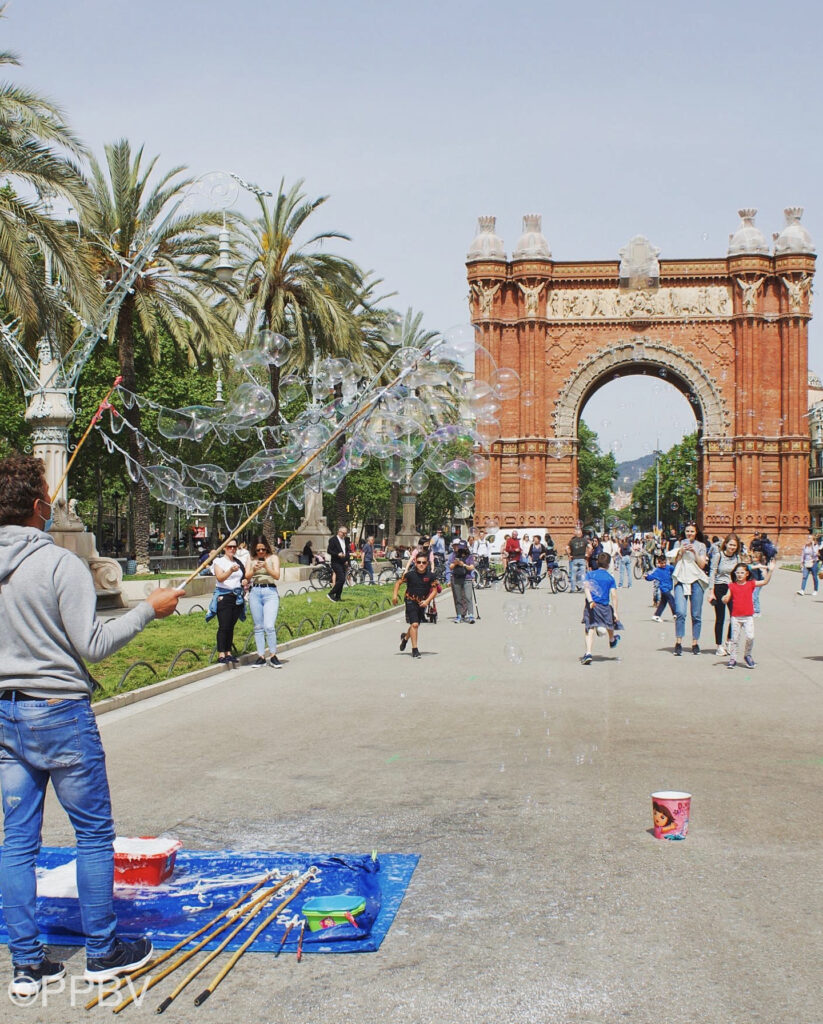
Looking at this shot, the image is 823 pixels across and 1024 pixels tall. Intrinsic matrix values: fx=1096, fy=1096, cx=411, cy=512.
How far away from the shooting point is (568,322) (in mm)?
51000

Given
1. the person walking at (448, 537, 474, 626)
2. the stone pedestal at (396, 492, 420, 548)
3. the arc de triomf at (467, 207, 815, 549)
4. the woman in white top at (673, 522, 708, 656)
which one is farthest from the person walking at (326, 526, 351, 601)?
the arc de triomf at (467, 207, 815, 549)

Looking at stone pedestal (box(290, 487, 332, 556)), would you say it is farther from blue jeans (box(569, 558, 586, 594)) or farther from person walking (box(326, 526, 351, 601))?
person walking (box(326, 526, 351, 601))

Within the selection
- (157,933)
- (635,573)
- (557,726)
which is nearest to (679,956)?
(157,933)

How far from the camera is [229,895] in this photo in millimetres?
4703

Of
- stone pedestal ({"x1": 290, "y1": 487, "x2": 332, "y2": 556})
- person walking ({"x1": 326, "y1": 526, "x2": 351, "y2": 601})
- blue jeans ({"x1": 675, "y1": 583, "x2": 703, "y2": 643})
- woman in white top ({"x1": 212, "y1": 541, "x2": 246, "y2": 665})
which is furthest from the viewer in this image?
stone pedestal ({"x1": 290, "y1": 487, "x2": 332, "y2": 556})

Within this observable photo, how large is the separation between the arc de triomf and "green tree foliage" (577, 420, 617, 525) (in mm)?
59787

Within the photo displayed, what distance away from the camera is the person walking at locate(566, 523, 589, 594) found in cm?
2820

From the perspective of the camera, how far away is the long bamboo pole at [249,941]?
12.1ft

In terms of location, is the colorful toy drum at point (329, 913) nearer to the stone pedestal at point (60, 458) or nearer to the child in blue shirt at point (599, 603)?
the child in blue shirt at point (599, 603)

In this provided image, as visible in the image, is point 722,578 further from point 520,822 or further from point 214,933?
point 214,933

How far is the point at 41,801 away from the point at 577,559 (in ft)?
85.6

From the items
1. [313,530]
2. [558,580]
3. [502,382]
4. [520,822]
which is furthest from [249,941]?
[313,530]

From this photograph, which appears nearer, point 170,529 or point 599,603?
point 599,603

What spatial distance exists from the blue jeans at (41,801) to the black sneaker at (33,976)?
31mm
